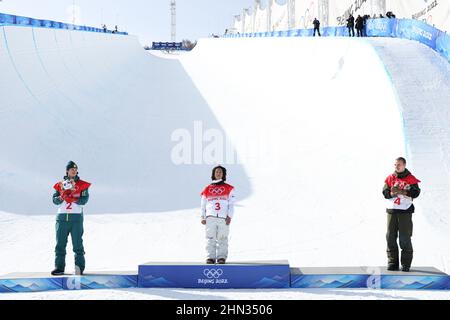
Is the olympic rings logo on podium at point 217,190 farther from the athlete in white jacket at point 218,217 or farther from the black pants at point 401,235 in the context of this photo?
the black pants at point 401,235

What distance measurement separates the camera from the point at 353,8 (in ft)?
118

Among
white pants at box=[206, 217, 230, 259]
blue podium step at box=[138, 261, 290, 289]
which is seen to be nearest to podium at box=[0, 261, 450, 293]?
blue podium step at box=[138, 261, 290, 289]

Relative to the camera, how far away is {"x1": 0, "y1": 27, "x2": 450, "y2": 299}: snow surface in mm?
7051

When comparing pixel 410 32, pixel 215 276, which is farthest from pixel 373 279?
pixel 410 32

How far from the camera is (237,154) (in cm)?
1199

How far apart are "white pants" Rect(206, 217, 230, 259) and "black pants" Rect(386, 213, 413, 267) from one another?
1.84m

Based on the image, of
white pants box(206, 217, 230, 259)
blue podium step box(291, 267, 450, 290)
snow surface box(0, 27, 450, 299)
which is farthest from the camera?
snow surface box(0, 27, 450, 299)

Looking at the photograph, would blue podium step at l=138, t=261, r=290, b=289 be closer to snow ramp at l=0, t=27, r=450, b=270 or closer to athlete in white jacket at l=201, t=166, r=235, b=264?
athlete in white jacket at l=201, t=166, r=235, b=264

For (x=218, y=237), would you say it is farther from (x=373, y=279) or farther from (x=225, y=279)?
(x=373, y=279)

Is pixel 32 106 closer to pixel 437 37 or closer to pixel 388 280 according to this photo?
pixel 388 280

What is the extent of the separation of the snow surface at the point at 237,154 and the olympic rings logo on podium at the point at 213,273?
0.20m

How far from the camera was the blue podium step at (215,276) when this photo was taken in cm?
526

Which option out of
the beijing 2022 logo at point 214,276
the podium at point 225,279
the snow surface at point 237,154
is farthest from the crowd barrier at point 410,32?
the beijing 2022 logo at point 214,276
